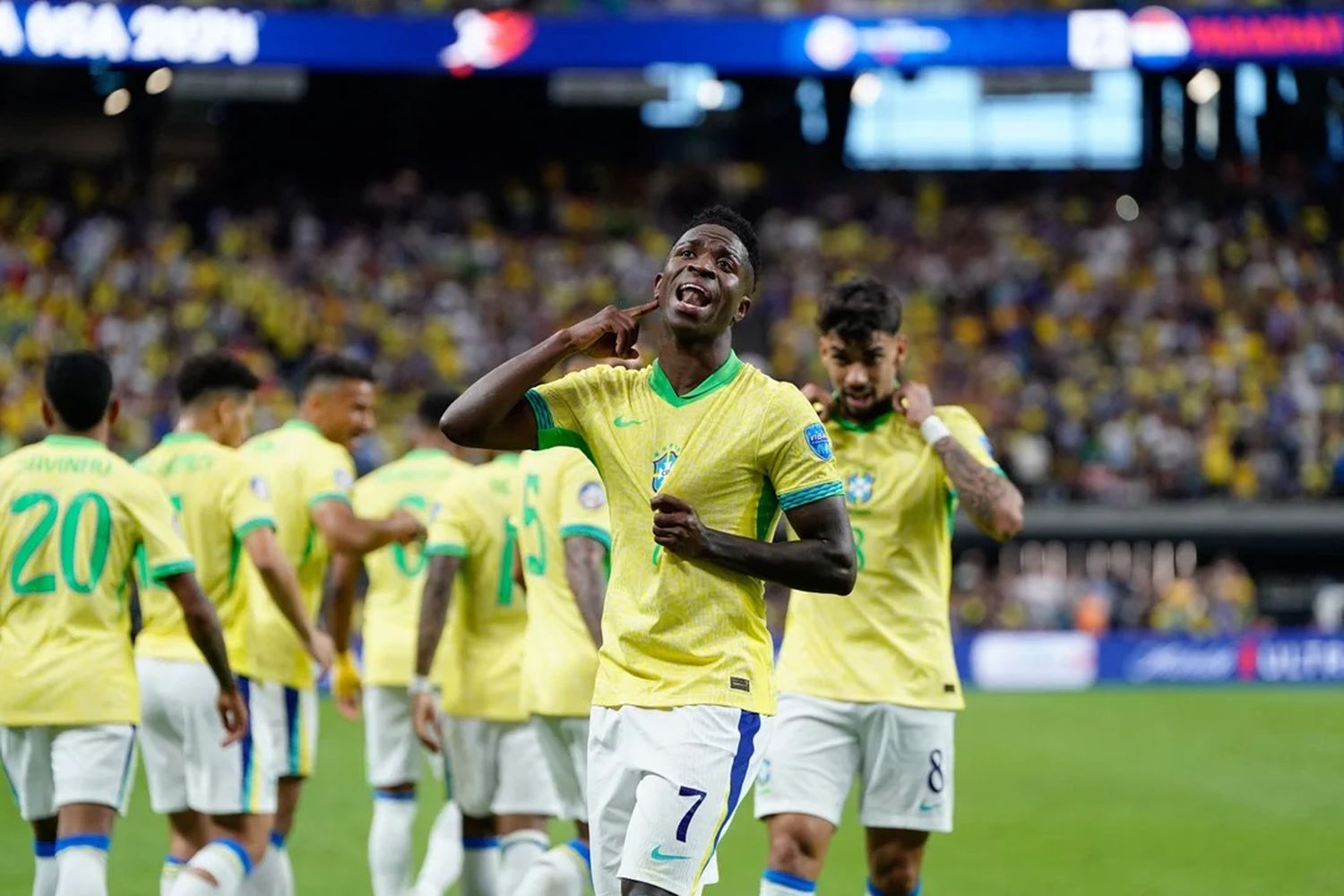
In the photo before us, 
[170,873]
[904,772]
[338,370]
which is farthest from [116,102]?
[904,772]

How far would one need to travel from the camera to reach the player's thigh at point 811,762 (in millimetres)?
6773

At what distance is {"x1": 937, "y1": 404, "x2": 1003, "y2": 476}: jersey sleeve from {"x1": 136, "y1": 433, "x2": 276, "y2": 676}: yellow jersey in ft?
9.51

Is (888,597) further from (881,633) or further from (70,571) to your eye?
(70,571)

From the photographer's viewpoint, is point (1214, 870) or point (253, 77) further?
point (253, 77)

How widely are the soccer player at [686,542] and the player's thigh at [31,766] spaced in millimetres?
2537

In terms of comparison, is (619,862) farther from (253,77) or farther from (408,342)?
(253,77)

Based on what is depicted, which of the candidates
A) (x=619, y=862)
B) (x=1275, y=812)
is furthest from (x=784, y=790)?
(x=1275, y=812)

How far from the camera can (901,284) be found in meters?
35.1

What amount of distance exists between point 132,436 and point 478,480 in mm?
20087

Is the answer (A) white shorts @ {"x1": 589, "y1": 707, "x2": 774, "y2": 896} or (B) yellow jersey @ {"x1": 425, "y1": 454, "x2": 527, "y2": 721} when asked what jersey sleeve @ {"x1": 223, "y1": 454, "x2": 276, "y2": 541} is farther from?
(A) white shorts @ {"x1": 589, "y1": 707, "x2": 774, "y2": 896}

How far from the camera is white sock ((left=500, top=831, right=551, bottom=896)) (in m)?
7.76

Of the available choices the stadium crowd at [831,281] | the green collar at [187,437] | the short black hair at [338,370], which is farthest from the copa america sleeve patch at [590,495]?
the stadium crowd at [831,281]

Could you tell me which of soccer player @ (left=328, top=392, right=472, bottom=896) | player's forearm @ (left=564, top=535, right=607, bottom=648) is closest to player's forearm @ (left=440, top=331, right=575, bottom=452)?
player's forearm @ (left=564, top=535, right=607, bottom=648)

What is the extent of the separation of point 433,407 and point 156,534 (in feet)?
9.25
